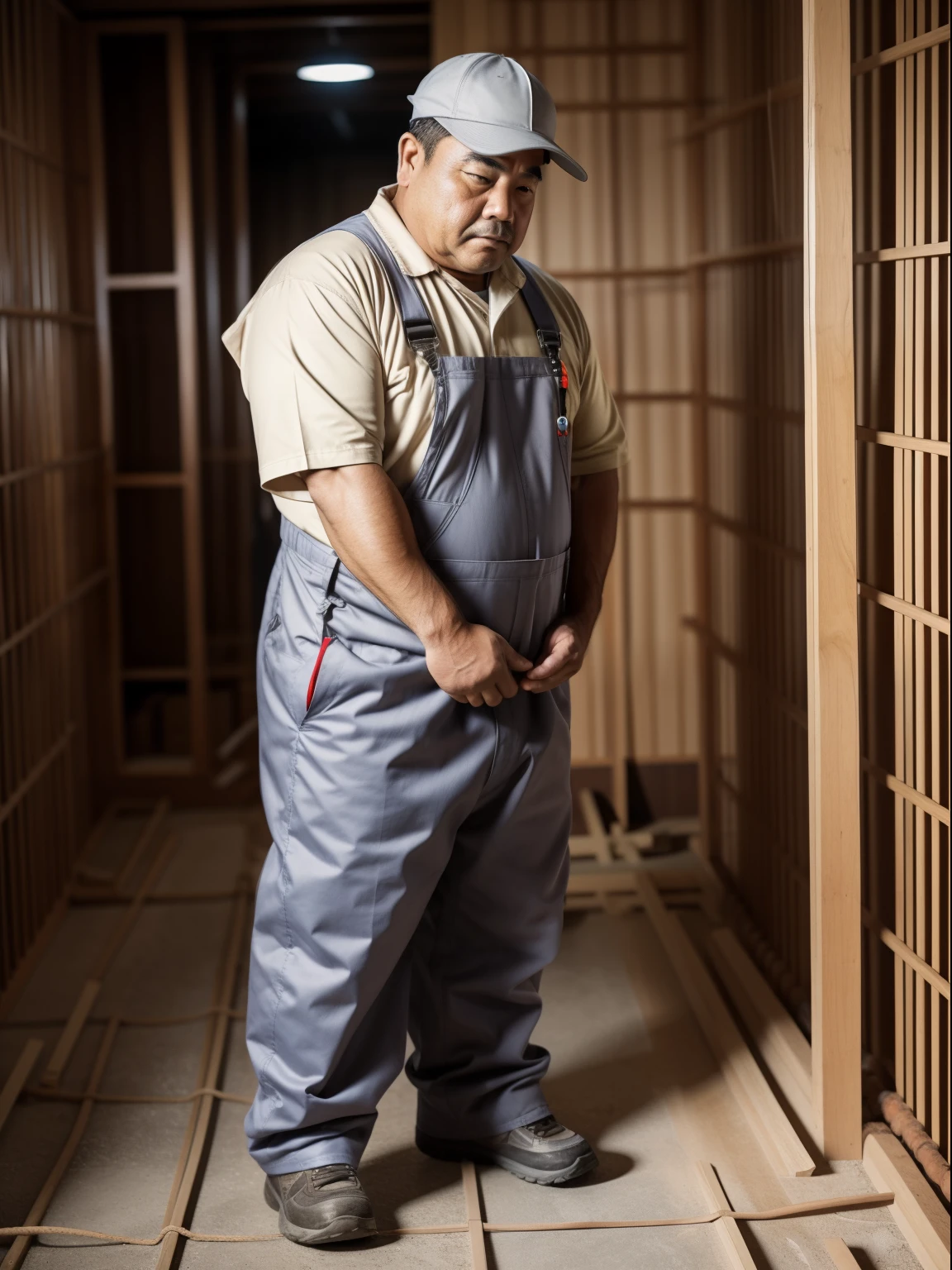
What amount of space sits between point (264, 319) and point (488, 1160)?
53.9 inches

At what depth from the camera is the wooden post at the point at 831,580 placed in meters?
2.00

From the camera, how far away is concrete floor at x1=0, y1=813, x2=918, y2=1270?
6.44 ft

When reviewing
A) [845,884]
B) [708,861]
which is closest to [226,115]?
[708,861]

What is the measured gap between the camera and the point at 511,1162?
85.2 inches

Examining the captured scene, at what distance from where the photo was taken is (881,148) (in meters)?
2.16

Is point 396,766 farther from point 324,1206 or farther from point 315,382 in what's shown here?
point 324,1206

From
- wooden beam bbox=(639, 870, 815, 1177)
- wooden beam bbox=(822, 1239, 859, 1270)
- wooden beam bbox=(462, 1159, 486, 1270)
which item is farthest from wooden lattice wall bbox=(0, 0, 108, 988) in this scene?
wooden beam bbox=(822, 1239, 859, 1270)

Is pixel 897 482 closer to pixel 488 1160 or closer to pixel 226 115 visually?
Result: pixel 488 1160

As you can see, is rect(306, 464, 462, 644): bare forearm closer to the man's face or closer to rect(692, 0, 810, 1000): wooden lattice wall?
the man's face

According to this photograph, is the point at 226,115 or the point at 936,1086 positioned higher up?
the point at 226,115

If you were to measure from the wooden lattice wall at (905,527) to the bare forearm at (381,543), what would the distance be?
731mm

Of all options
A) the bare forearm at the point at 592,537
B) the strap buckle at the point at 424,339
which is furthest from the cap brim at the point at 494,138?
the bare forearm at the point at 592,537

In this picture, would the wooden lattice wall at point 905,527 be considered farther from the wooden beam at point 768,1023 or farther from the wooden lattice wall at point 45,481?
the wooden lattice wall at point 45,481

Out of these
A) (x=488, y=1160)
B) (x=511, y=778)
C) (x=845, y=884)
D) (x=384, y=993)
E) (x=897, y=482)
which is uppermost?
(x=897, y=482)
